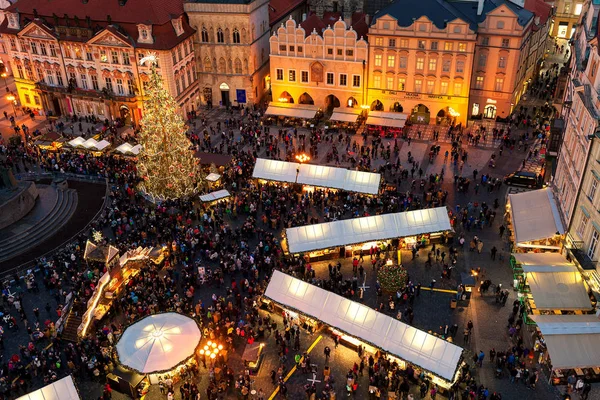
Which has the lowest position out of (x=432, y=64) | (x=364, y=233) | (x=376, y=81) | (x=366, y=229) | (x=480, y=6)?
(x=364, y=233)

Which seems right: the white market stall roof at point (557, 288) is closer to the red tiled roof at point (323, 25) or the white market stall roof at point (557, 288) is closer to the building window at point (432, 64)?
the building window at point (432, 64)

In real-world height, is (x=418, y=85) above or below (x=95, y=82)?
below

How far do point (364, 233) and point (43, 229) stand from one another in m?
26.6

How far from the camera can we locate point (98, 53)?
6631 cm

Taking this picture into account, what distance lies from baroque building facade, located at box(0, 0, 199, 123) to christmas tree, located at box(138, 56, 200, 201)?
15.6 meters

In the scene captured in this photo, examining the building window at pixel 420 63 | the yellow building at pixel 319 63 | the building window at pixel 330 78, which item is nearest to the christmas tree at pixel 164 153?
the yellow building at pixel 319 63

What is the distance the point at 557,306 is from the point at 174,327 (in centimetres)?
2368

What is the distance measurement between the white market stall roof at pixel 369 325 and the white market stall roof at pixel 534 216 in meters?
13.6

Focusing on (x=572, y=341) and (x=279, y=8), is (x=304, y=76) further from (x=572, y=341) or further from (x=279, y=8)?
(x=572, y=341)

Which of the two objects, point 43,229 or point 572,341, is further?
point 43,229

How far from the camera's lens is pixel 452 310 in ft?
127

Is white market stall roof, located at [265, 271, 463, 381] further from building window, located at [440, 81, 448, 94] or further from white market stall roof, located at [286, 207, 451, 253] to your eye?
building window, located at [440, 81, 448, 94]

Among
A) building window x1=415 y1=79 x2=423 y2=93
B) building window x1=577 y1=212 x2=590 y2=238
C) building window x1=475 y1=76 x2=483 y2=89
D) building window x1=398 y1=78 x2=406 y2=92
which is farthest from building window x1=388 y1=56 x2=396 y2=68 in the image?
building window x1=577 y1=212 x2=590 y2=238

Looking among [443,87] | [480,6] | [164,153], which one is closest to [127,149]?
[164,153]
